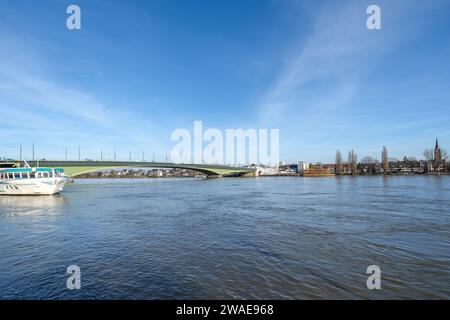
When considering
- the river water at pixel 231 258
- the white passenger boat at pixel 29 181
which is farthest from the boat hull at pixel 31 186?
the river water at pixel 231 258

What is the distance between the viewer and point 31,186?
114 feet

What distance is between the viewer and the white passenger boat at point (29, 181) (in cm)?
3459

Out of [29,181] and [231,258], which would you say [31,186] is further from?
[231,258]

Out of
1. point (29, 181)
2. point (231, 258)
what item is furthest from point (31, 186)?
point (231, 258)

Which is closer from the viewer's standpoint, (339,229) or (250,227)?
(339,229)

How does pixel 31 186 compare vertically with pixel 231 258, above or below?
above

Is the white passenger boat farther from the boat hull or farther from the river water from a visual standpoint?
the river water

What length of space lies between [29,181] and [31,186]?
0.81 meters
